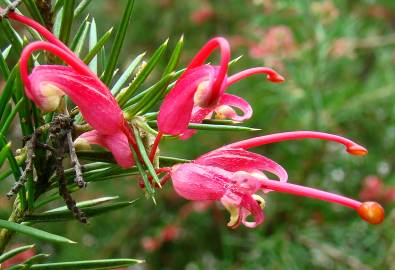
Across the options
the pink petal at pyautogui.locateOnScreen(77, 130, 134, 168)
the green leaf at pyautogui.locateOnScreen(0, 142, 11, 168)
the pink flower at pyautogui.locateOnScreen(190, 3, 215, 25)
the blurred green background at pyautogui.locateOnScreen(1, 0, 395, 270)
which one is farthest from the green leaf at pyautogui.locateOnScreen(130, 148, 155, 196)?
the pink flower at pyautogui.locateOnScreen(190, 3, 215, 25)

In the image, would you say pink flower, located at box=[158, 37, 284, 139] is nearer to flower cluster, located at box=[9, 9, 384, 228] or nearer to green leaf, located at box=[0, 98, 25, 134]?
flower cluster, located at box=[9, 9, 384, 228]

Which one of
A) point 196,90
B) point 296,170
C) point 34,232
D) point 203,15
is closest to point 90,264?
point 34,232

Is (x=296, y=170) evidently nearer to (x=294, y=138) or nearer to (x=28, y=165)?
(x=294, y=138)

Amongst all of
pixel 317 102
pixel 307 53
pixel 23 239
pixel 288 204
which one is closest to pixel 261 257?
pixel 288 204

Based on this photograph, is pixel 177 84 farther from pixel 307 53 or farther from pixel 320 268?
pixel 320 268

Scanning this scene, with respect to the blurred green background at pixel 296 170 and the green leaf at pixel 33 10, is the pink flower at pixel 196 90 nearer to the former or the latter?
the green leaf at pixel 33 10

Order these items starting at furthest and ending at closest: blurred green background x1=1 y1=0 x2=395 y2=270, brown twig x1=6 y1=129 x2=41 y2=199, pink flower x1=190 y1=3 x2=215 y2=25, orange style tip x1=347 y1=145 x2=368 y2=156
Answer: pink flower x1=190 y1=3 x2=215 y2=25 → blurred green background x1=1 y1=0 x2=395 y2=270 → orange style tip x1=347 y1=145 x2=368 y2=156 → brown twig x1=6 y1=129 x2=41 y2=199
